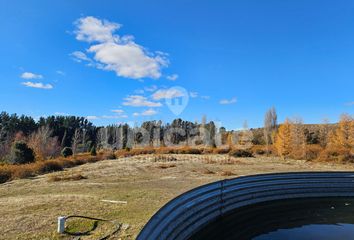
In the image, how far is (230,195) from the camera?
13.1 m

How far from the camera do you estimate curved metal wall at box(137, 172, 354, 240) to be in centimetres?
862

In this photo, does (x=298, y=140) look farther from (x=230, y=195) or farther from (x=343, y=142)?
(x=230, y=195)

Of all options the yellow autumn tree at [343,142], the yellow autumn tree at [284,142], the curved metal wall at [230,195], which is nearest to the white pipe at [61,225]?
the curved metal wall at [230,195]

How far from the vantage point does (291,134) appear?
39969 mm

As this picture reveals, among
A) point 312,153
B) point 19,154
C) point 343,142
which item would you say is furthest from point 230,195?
point 343,142

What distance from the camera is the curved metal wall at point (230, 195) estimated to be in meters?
8.62

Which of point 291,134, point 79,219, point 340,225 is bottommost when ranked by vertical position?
point 340,225

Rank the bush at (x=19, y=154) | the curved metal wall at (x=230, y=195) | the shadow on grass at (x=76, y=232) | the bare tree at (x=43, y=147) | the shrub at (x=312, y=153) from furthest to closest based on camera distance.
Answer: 1. the bare tree at (x=43, y=147)
2. the shrub at (x=312, y=153)
3. the bush at (x=19, y=154)
4. the curved metal wall at (x=230, y=195)
5. the shadow on grass at (x=76, y=232)

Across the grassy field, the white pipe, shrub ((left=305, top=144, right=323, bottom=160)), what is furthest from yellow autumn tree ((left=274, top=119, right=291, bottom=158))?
the white pipe

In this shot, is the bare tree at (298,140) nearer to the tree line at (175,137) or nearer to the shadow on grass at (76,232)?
the tree line at (175,137)

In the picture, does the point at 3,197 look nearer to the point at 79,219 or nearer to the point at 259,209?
the point at 79,219

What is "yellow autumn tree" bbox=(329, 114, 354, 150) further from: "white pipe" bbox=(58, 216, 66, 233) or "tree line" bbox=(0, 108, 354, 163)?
"white pipe" bbox=(58, 216, 66, 233)

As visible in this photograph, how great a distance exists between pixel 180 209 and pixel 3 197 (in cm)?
809

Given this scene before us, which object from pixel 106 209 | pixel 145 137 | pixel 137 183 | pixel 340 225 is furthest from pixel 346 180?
pixel 145 137
